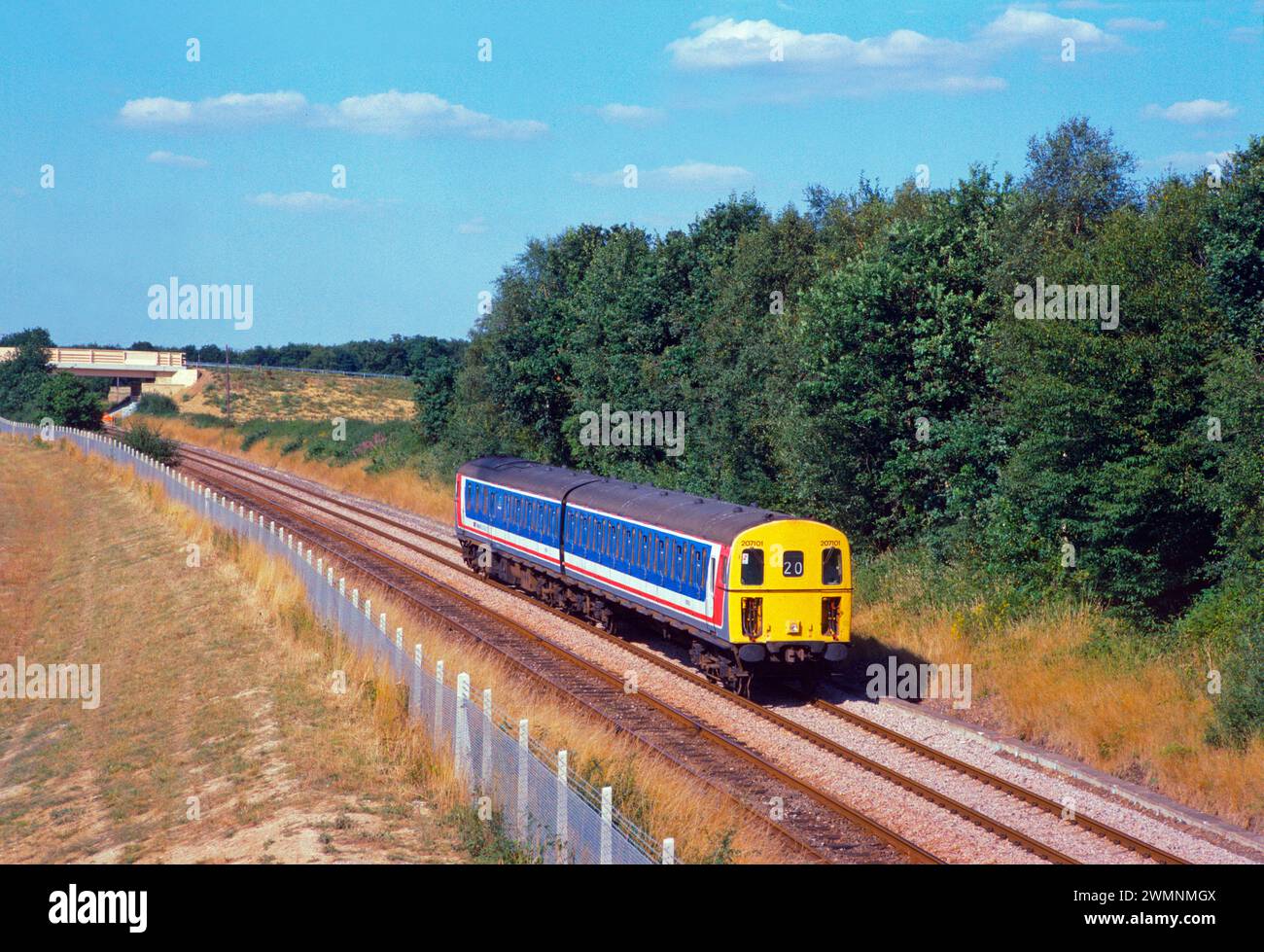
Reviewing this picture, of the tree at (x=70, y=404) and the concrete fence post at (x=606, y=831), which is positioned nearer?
the concrete fence post at (x=606, y=831)

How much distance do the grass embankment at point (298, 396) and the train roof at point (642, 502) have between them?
7262 cm

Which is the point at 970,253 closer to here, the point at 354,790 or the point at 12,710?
the point at 354,790

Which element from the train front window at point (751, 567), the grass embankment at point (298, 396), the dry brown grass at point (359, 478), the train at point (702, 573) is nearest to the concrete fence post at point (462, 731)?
the train at point (702, 573)

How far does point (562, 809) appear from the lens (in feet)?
34.6

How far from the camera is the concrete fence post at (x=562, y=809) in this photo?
10.4m

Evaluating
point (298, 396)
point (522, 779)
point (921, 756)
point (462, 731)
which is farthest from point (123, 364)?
point (522, 779)

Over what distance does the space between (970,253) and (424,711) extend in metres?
18.3

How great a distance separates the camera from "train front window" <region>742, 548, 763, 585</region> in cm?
2053
